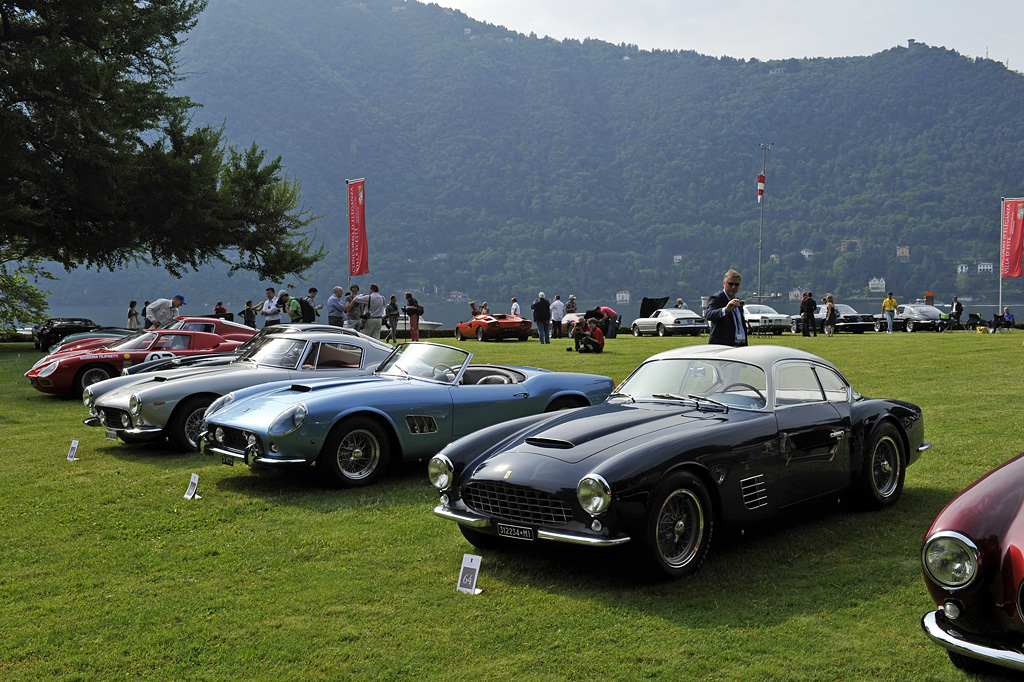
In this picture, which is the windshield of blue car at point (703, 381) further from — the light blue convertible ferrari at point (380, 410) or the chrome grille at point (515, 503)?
the light blue convertible ferrari at point (380, 410)

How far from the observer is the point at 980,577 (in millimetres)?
3342

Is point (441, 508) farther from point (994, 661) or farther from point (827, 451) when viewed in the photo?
point (994, 661)

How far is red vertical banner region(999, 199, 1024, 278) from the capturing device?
3850 centimetres

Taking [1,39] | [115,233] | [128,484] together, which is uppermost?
[1,39]

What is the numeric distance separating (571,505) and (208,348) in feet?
41.3

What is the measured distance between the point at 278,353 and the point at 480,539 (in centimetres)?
588

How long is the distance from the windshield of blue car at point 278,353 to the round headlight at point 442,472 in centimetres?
521

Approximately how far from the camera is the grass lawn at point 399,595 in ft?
13.0

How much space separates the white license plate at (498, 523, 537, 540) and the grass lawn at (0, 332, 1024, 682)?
0.96ft

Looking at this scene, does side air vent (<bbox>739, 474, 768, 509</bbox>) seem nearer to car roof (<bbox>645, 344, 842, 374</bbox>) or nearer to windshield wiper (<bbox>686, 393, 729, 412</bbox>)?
windshield wiper (<bbox>686, 393, 729, 412</bbox>)

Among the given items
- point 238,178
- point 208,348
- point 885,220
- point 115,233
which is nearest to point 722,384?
point 208,348

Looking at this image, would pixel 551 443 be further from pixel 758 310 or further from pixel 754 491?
pixel 758 310

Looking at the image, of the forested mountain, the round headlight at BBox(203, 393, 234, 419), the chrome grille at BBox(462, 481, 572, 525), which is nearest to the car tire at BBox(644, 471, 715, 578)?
the chrome grille at BBox(462, 481, 572, 525)

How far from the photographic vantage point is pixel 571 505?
4875mm
